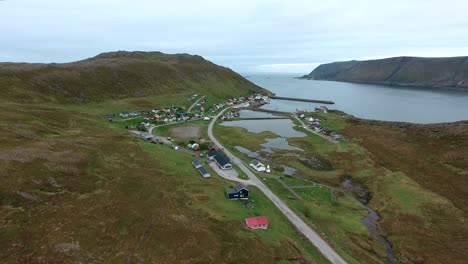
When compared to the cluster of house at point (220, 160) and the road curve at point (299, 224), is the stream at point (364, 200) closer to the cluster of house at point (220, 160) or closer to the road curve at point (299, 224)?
the road curve at point (299, 224)

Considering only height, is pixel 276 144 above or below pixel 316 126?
below

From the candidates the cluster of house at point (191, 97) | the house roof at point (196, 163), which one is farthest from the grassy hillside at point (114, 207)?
the cluster of house at point (191, 97)

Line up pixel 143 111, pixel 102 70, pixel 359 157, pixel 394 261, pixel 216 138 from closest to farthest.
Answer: pixel 394 261, pixel 359 157, pixel 216 138, pixel 143 111, pixel 102 70

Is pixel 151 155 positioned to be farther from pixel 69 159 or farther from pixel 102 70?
pixel 102 70

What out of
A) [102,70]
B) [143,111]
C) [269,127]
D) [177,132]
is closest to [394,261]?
[177,132]

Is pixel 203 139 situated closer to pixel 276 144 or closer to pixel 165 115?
pixel 276 144

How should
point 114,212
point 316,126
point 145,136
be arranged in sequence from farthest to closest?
point 316,126 → point 145,136 → point 114,212

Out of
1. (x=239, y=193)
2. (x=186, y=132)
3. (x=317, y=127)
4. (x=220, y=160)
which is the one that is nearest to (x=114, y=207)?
(x=239, y=193)
